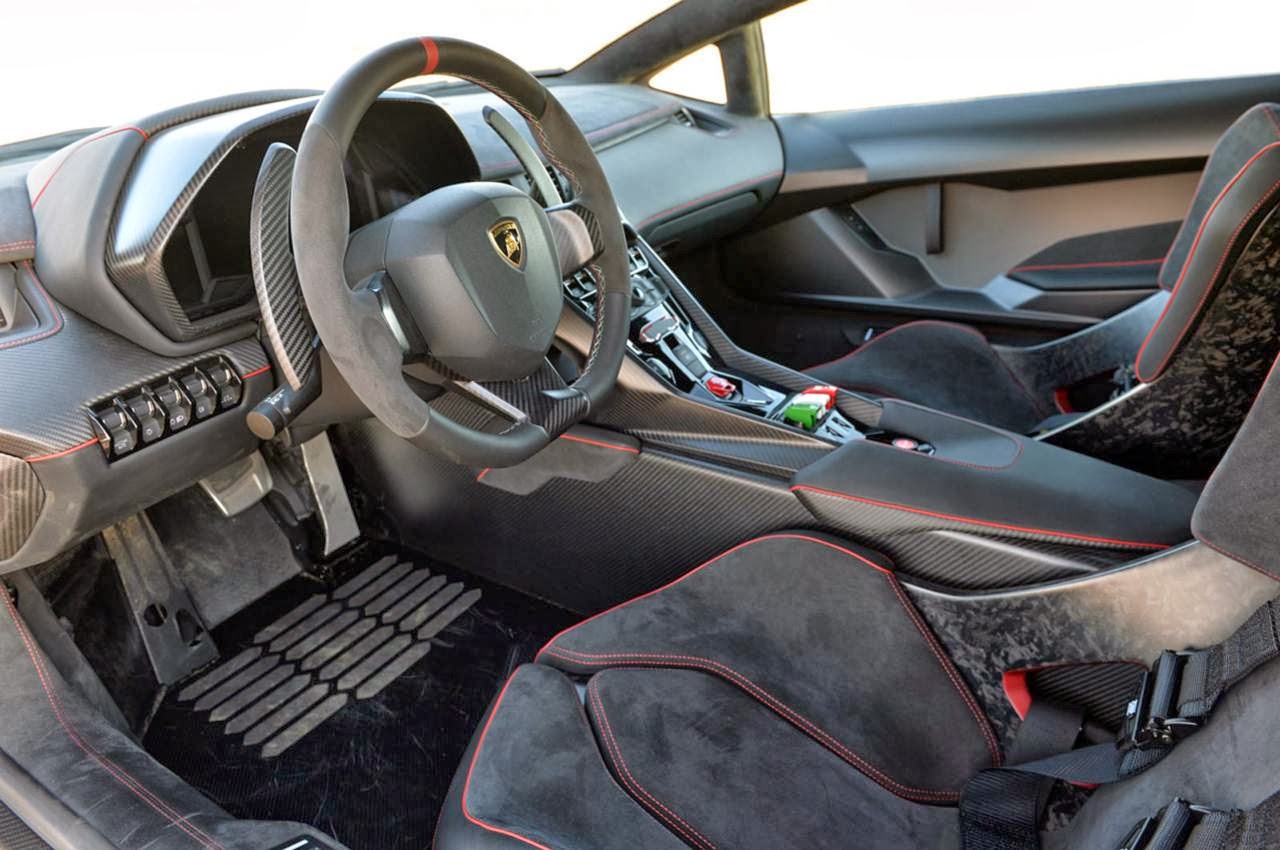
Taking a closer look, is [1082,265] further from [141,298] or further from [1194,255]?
[141,298]

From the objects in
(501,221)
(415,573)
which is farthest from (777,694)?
(415,573)

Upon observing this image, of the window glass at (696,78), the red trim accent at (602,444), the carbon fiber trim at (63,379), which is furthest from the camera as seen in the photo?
the window glass at (696,78)

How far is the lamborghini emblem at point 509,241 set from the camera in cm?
118

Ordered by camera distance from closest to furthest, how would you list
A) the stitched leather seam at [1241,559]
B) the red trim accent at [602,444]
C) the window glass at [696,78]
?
the stitched leather seam at [1241,559] → the red trim accent at [602,444] → the window glass at [696,78]

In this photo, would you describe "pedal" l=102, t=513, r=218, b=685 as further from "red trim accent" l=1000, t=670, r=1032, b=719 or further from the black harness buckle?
the black harness buckle

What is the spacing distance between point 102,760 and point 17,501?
0.39 m

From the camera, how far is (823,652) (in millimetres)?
1362

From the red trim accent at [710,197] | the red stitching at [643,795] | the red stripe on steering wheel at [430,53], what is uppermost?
the red stripe on steering wheel at [430,53]

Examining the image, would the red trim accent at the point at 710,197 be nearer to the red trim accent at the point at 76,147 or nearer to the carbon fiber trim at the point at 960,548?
the carbon fiber trim at the point at 960,548

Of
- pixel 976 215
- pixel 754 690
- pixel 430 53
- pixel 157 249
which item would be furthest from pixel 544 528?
pixel 976 215

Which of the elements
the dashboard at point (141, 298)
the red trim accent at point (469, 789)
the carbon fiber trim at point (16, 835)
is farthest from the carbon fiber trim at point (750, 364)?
the carbon fiber trim at point (16, 835)

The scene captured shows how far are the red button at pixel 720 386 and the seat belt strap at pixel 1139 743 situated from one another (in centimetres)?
71

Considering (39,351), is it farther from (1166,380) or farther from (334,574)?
(1166,380)


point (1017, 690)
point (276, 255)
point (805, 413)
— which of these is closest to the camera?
point (276, 255)
